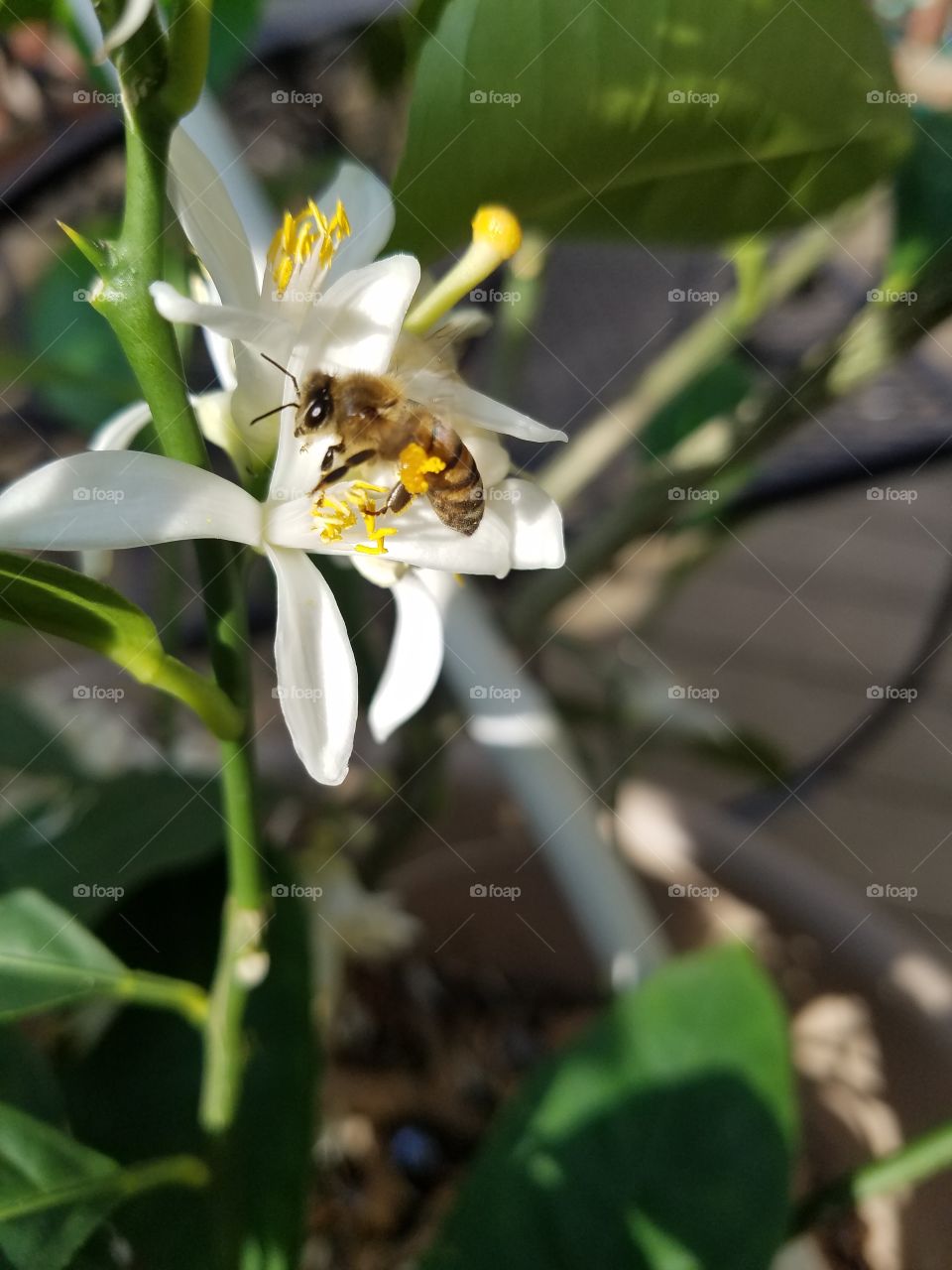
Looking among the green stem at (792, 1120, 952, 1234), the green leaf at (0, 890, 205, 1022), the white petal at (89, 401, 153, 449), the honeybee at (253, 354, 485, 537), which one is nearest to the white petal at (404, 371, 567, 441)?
the honeybee at (253, 354, 485, 537)

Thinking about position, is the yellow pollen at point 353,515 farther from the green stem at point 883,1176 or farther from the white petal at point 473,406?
the green stem at point 883,1176

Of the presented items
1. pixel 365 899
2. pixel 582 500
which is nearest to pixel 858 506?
pixel 582 500

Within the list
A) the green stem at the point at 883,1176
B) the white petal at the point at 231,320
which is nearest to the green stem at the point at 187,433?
the white petal at the point at 231,320

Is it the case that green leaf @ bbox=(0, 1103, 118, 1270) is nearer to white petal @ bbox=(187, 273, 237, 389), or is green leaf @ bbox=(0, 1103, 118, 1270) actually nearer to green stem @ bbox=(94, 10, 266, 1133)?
green stem @ bbox=(94, 10, 266, 1133)

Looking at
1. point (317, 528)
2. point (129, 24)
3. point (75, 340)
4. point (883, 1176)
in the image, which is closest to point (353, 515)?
point (317, 528)

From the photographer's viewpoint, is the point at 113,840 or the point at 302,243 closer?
the point at 302,243

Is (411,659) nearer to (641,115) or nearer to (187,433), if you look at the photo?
(187,433)

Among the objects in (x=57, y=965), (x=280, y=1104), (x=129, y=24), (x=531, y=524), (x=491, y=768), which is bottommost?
(x=491, y=768)
